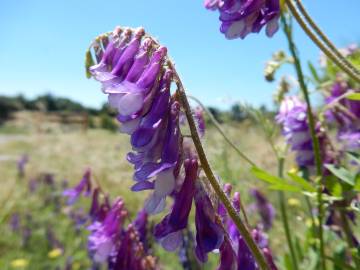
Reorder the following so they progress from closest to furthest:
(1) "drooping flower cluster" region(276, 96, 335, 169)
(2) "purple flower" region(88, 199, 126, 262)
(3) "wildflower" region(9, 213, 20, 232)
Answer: (2) "purple flower" region(88, 199, 126, 262), (1) "drooping flower cluster" region(276, 96, 335, 169), (3) "wildflower" region(9, 213, 20, 232)

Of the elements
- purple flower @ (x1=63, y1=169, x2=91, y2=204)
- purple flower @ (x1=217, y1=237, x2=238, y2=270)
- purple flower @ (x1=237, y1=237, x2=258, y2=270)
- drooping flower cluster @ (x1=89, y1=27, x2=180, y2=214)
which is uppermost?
drooping flower cluster @ (x1=89, y1=27, x2=180, y2=214)

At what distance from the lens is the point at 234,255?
1065mm

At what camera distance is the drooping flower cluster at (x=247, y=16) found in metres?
1.14

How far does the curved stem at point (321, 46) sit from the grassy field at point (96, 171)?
354 mm

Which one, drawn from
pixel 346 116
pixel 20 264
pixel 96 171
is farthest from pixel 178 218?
pixel 96 171

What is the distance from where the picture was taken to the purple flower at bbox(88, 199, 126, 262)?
1.65 meters

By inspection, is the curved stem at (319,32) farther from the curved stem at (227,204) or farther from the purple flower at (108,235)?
the purple flower at (108,235)

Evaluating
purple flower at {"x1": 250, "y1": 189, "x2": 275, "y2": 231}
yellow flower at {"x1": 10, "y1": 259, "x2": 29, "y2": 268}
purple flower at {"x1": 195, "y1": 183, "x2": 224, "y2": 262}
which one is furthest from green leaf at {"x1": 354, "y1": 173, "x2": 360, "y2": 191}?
yellow flower at {"x1": 10, "y1": 259, "x2": 29, "y2": 268}

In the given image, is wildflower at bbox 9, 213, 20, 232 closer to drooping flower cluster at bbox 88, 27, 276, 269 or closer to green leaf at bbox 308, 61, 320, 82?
green leaf at bbox 308, 61, 320, 82

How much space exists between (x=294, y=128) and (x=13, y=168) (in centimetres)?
1189

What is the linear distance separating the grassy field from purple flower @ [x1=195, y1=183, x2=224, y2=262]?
0.53 ft

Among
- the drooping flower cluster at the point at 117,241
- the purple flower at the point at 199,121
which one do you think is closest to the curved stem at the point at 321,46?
the purple flower at the point at 199,121

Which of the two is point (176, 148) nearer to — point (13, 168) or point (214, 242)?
point (214, 242)

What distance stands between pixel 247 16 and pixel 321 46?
188mm
